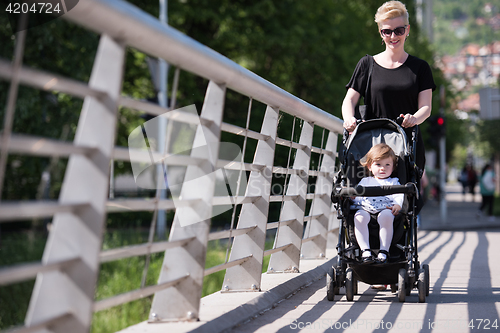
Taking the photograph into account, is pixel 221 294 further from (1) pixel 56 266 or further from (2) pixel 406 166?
(1) pixel 56 266

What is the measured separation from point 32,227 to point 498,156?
34.0 metres

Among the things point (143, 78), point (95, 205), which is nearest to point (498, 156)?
point (143, 78)

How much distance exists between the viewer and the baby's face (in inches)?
211

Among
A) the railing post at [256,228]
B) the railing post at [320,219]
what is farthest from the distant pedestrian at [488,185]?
the railing post at [256,228]

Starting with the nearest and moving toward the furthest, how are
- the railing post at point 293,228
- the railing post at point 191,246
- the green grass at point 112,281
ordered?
the railing post at point 191,246
the railing post at point 293,228
the green grass at point 112,281

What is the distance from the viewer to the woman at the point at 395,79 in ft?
18.8

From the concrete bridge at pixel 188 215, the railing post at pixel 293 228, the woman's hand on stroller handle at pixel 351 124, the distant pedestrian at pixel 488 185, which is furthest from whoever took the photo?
the distant pedestrian at pixel 488 185

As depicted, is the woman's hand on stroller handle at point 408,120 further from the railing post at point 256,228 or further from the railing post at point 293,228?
the railing post at point 293,228

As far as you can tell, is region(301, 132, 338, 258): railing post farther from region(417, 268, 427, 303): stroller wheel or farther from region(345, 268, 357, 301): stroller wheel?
region(417, 268, 427, 303): stroller wheel

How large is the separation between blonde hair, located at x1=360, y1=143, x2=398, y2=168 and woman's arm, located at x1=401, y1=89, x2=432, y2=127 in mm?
272

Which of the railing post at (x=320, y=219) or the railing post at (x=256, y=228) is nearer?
the railing post at (x=256, y=228)

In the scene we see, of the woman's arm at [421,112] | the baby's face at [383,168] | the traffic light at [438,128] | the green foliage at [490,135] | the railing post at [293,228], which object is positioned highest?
the green foliage at [490,135]

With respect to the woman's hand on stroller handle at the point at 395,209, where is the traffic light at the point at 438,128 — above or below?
above

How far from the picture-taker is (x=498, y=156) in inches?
1751
